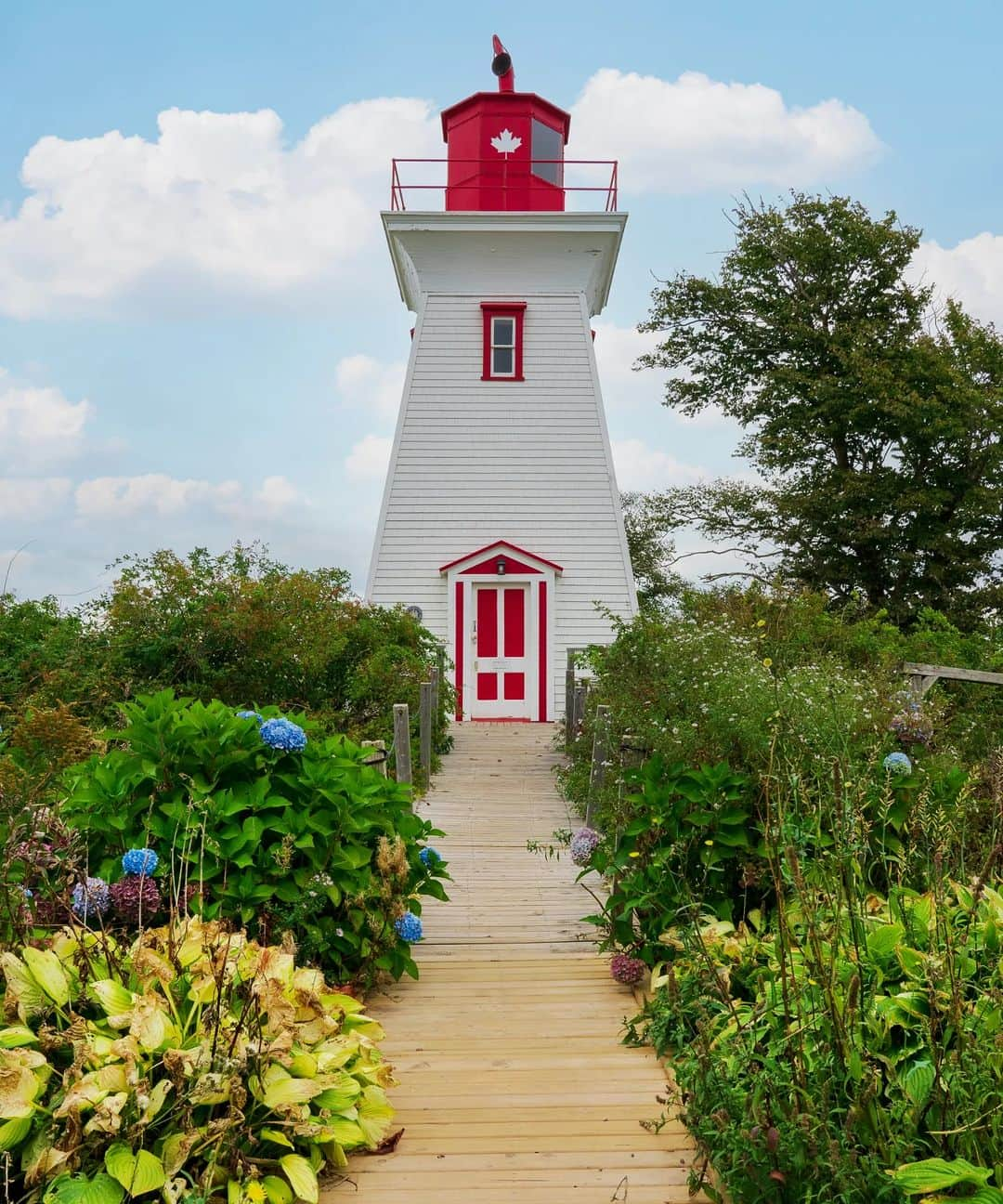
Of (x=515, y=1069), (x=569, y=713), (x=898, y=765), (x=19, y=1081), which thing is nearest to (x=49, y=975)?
(x=19, y=1081)

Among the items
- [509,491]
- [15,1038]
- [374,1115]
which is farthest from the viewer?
[509,491]

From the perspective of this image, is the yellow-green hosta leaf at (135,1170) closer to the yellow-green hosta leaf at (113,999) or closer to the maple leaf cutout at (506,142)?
the yellow-green hosta leaf at (113,999)

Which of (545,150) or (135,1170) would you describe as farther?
(545,150)

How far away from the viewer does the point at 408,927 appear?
5992 millimetres

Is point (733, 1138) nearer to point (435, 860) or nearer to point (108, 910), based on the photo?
point (108, 910)

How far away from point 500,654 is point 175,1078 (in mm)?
15793

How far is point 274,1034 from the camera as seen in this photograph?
Result: 3.72 m

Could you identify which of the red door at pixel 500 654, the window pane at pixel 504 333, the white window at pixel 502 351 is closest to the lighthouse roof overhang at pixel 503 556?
the red door at pixel 500 654

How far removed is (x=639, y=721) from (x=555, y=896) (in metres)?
2.78

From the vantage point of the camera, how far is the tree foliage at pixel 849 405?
76.8 ft

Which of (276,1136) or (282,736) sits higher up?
(282,736)

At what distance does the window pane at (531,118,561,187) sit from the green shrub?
655 inches

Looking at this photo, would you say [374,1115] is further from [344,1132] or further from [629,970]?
[629,970]

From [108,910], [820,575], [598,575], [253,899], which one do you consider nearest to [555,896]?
[253,899]
